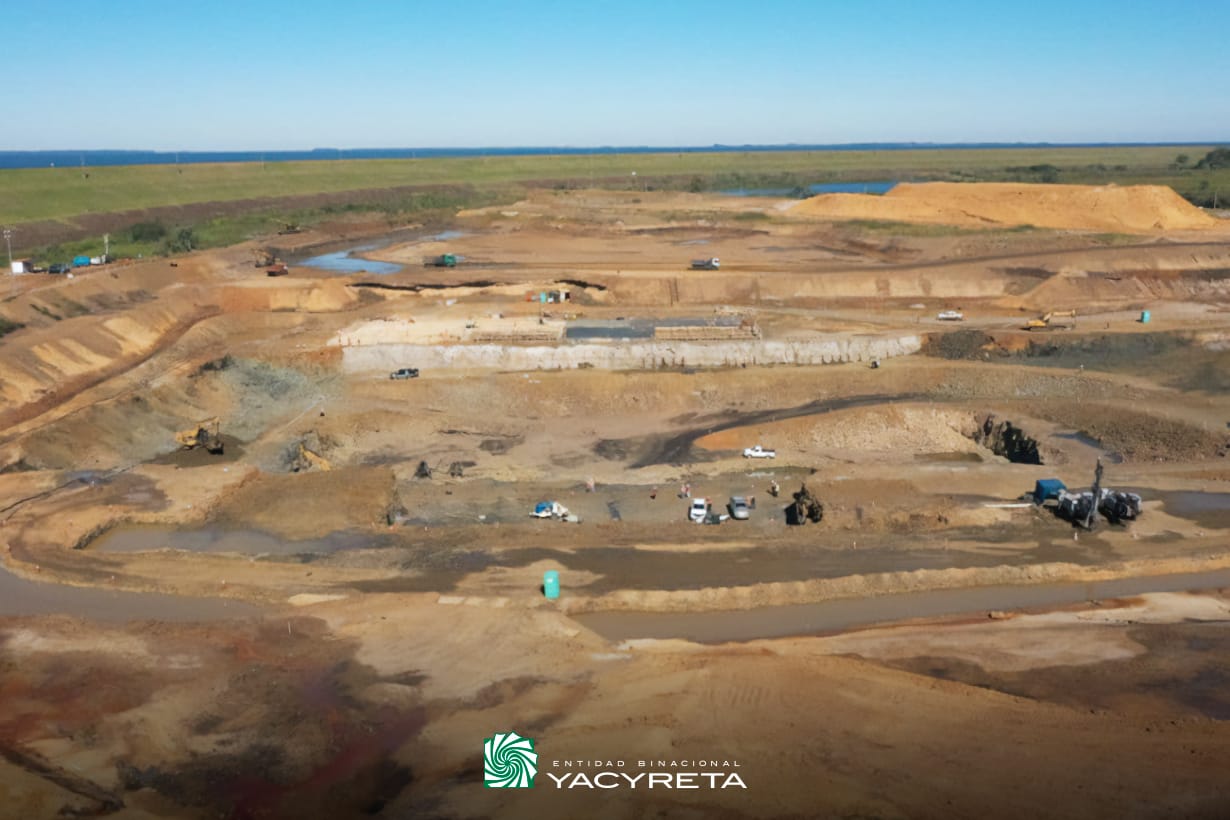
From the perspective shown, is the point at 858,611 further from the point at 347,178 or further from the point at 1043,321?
the point at 347,178

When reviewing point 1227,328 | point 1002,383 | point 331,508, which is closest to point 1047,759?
point 331,508

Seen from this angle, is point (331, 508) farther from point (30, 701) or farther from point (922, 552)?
point (922, 552)

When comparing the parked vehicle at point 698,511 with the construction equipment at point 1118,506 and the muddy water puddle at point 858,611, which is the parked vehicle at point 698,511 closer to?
the muddy water puddle at point 858,611

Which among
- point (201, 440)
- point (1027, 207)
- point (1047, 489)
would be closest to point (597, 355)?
Result: point (201, 440)

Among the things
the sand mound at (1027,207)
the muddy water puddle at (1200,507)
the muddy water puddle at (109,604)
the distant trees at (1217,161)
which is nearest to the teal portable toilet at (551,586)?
the muddy water puddle at (109,604)

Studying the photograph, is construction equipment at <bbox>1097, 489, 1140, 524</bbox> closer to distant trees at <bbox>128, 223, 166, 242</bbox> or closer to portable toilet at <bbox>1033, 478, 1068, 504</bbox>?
portable toilet at <bbox>1033, 478, 1068, 504</bbox>
